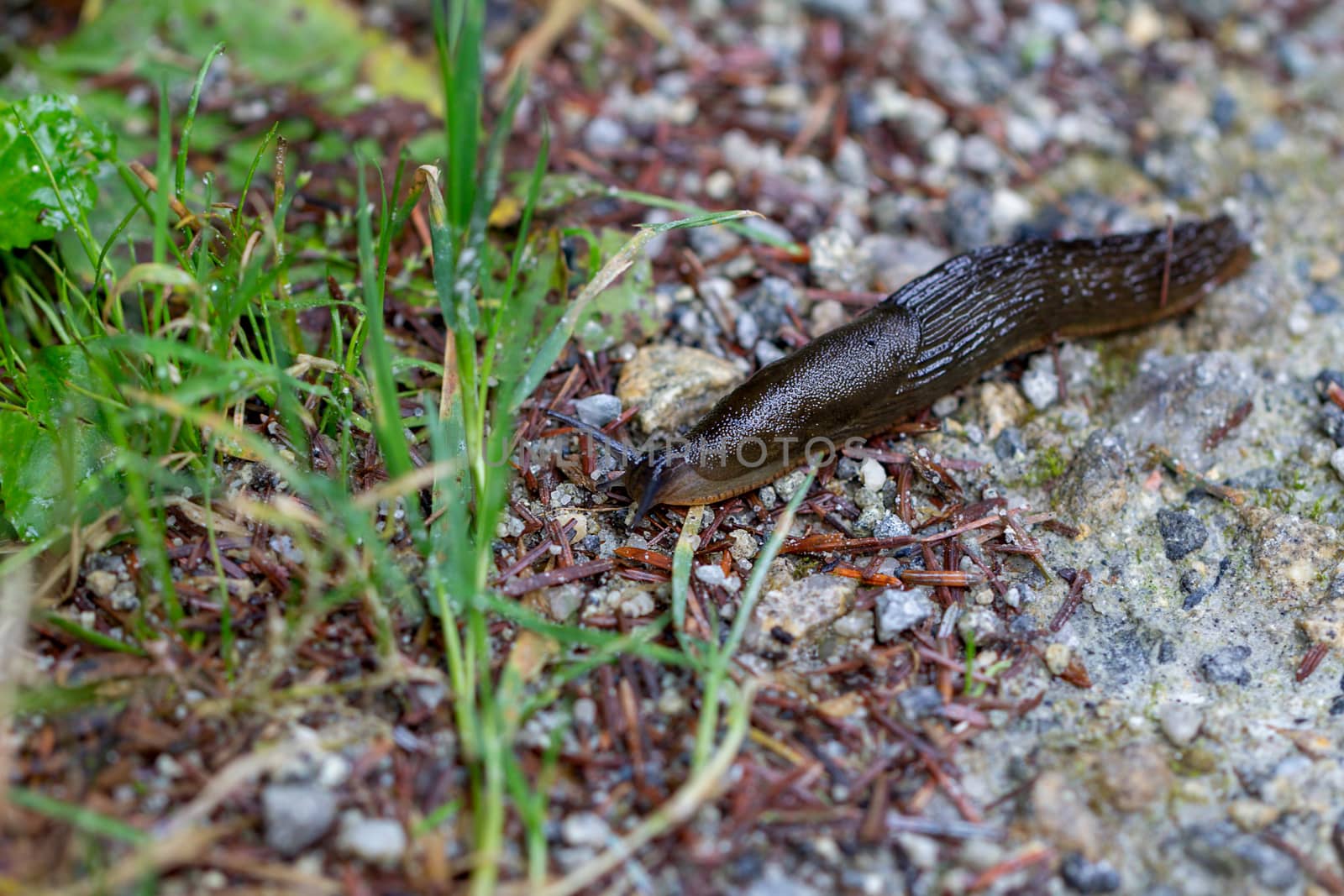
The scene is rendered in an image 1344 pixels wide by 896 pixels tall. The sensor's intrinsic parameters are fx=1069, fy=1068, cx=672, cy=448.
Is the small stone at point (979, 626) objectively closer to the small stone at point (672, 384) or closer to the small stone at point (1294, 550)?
the small stone at point (1294, 550)

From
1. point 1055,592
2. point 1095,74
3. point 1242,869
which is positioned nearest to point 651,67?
point 1095,74

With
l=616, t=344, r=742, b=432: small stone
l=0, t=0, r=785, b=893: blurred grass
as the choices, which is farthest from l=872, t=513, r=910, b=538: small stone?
l=616, t=344, r=742, b=432: small stone

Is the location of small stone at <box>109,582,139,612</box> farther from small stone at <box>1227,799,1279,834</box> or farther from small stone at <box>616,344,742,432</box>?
small stone at <box>1227,799,1279,834</box>

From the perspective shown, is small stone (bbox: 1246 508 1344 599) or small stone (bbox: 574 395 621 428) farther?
small stone (bbox: 574 395 621 428)

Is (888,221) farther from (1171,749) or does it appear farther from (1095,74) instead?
(1171,749)

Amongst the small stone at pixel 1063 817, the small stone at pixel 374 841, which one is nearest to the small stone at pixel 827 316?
the small stone at pixel 1063 817

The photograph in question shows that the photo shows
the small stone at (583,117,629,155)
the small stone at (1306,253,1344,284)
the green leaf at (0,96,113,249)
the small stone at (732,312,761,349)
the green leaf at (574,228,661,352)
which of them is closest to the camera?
the green leaf at (0,96,113,249)
